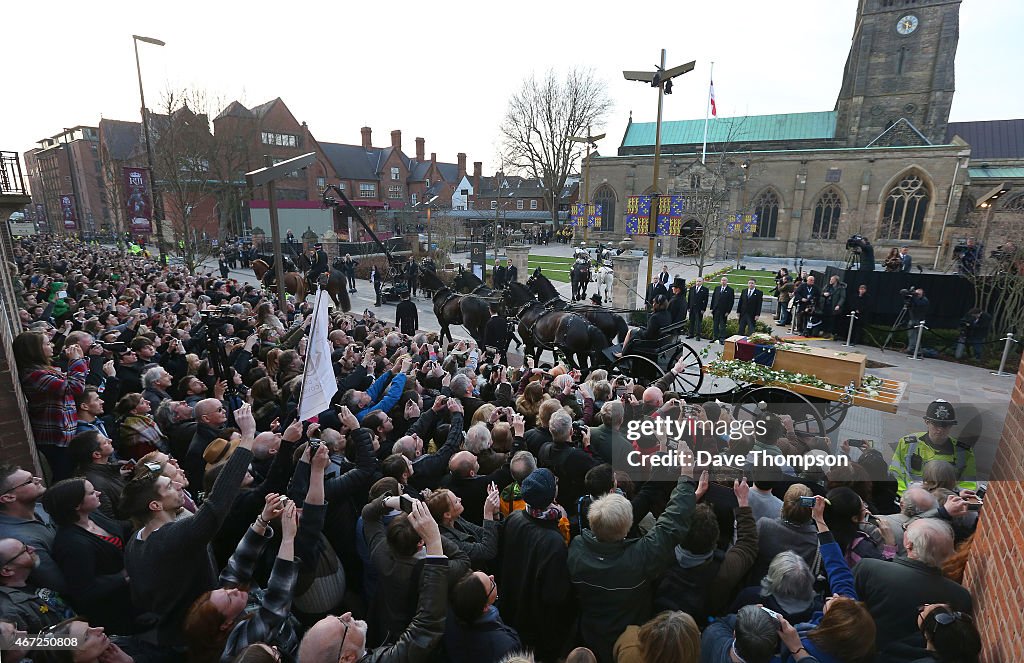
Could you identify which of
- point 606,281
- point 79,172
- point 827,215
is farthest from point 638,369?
point 79,172

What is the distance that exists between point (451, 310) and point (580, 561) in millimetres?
9055

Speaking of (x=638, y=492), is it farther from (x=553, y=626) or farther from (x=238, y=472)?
(x=238, y=472)

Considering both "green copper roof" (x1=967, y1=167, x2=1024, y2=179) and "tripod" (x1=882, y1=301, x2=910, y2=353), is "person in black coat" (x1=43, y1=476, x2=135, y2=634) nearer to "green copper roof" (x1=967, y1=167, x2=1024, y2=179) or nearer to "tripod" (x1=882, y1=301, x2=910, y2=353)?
"tripod" (x1=882, y1=301, x2=910, y2=353)

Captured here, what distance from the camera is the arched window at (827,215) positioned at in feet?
111

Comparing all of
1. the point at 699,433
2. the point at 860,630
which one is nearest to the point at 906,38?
the point at 699,433

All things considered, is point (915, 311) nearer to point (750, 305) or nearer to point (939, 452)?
point (750, 305)

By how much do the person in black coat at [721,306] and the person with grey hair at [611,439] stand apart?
31.7 ft

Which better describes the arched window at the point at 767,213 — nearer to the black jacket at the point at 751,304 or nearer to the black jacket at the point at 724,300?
the black jacket at the point at 751,304

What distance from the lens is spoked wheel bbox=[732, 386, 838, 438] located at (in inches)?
240

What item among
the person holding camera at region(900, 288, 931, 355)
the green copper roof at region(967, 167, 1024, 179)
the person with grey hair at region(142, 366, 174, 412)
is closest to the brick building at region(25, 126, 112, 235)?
the person with grey hair at region(142, 366, 174, 412)

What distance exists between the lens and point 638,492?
3.62 meters

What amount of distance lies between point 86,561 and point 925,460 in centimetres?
654

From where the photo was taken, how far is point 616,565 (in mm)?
2637

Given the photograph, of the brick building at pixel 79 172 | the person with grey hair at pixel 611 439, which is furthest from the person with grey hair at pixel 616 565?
the brick building at pixel 79 172
